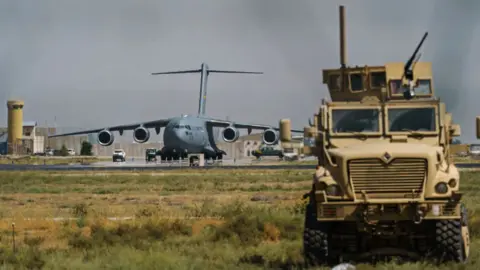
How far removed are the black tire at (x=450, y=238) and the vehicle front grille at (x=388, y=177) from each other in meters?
0.69

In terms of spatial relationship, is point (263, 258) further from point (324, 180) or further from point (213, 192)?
point (213, 192)

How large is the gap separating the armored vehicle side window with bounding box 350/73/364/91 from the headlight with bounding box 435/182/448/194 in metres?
3.59

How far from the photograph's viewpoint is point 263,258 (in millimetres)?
16125

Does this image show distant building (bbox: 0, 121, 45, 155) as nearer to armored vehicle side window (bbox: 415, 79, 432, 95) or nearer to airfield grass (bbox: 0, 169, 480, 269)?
airfield grass (bbox: 0, 169, 480, 269)

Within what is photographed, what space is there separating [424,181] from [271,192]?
25595mm

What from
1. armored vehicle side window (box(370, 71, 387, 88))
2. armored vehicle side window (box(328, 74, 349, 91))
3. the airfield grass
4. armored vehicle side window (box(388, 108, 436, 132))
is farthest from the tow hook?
armored vehicle side window (box(328, 74, 349, 91))

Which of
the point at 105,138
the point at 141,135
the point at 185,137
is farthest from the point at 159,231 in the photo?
the point at 105,138

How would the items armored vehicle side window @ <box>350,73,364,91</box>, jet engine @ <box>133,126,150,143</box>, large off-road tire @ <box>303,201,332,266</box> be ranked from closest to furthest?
large off-road tire @ <box>303,201,332,266</box> → armored vehicle side window @ <box>350,73,364,91</box> → jet engine @ <box>133,126,150,143</box>

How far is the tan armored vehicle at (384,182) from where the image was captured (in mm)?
13453

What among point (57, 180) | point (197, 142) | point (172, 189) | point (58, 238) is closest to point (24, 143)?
point (197, 142)

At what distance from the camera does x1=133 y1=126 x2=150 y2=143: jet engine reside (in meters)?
72.6

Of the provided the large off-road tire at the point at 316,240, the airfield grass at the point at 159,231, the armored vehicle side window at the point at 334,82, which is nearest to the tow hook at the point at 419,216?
the airfield grass at the point at 159,231

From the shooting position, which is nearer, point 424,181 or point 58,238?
point 424,181

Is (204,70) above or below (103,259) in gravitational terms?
above
